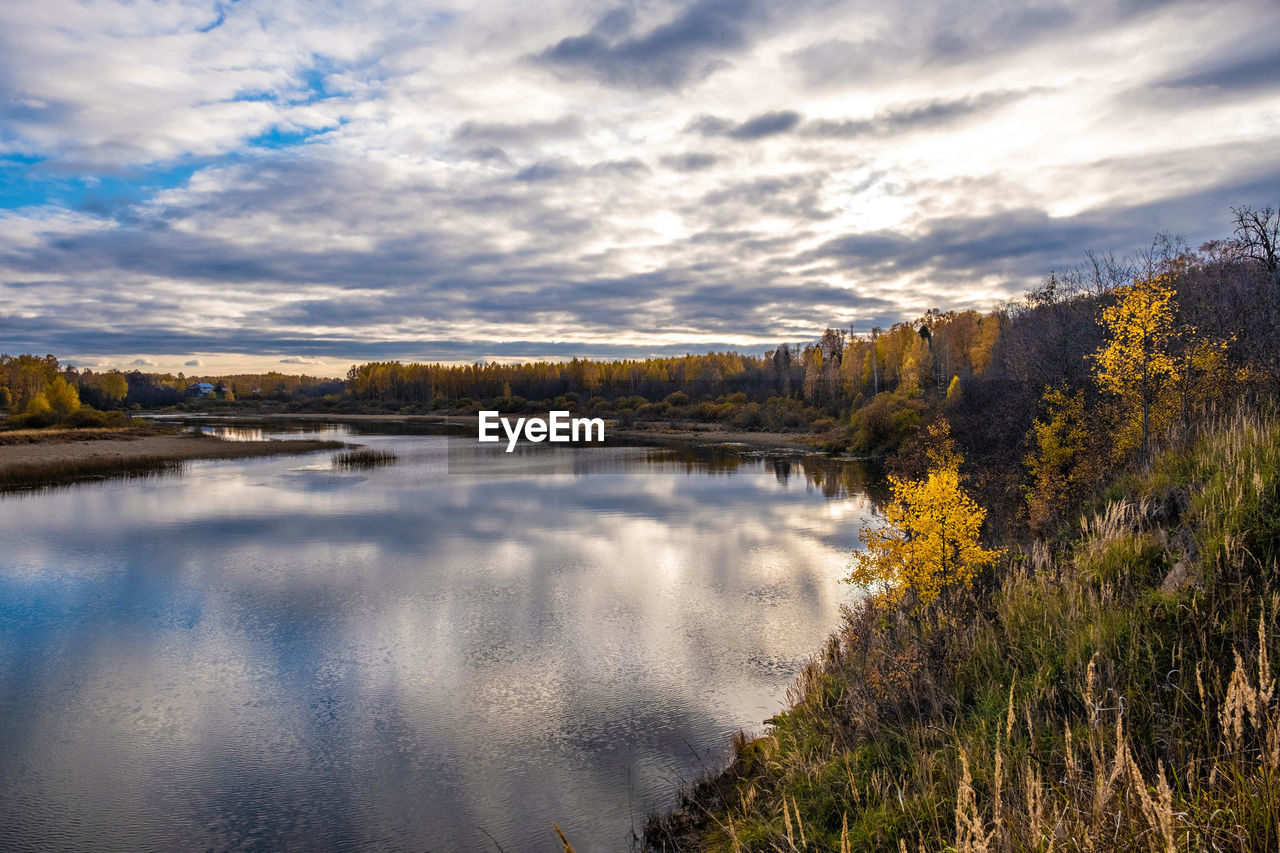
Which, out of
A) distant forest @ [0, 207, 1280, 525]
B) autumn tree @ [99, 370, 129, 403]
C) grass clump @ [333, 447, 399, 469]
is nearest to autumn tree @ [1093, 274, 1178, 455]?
distant forest @ [0, 207, 1280, 525]

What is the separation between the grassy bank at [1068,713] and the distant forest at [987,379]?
22.5 feet

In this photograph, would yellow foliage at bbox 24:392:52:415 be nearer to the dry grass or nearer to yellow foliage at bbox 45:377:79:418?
yellow foliage at bbox 45:377:79:418

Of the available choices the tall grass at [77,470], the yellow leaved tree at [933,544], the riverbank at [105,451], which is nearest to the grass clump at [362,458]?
the riverbank at [105,451]

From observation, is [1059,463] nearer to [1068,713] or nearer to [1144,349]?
[1144,349]

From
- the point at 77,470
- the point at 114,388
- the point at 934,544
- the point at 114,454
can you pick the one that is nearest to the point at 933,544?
the point at 934,544

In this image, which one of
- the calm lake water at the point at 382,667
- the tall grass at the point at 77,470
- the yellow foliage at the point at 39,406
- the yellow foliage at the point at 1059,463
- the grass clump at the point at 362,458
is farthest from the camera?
the yellow foliage at the point at 39,406

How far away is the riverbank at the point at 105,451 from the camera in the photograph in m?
43.2

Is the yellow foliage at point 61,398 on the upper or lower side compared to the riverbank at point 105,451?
upper

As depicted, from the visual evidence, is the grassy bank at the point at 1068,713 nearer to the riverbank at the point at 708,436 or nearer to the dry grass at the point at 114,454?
the dry grass at the point at 114,454

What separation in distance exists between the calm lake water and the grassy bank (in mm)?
2227

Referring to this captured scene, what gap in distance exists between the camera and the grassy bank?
3.74 meters

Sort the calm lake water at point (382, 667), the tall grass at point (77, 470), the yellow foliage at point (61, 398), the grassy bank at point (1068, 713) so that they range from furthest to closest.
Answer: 1. the yellow foliage at point (61, 398)
2. the tall grass at point (77, 470)
3. the calm lake water at point (382, 667)
4. the grassy bank at point (1068, 713)

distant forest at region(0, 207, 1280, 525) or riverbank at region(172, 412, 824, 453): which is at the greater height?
distant forest at region(0, 207, 1280, 525)

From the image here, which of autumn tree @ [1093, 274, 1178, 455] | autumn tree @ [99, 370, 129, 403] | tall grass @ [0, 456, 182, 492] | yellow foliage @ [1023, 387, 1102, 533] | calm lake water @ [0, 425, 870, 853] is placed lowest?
calm lake water @ [0, 425, 870, 853]
